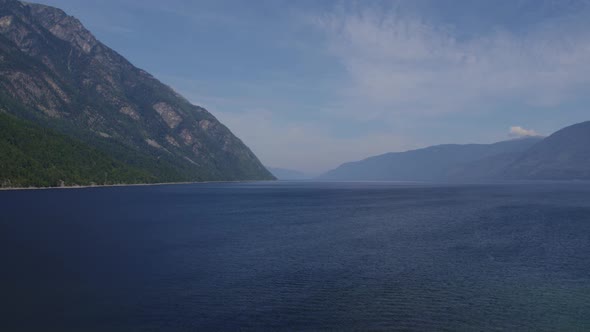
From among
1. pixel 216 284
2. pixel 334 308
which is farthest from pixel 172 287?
pixel 334 308

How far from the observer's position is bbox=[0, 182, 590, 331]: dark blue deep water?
4009cm

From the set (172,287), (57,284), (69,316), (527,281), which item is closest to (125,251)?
(57,284)

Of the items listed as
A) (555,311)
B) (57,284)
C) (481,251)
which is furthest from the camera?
(481,251)

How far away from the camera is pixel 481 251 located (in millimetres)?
76688

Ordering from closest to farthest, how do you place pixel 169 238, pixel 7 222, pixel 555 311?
pixel 555 311
pixel 169 238
pixel 7 222

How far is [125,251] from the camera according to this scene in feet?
243

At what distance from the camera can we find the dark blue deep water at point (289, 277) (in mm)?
40094

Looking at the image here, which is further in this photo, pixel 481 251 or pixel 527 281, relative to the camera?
pixel 481 251

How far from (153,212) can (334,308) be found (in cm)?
11569

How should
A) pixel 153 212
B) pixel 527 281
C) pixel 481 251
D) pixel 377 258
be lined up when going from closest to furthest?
pixel 527 281 < pixel 377 258 < pixel 481 251 < pixel 153 212

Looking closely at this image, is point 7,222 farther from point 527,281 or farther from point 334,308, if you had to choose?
point 527,281

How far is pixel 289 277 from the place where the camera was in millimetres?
56812

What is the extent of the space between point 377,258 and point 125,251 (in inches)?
1868

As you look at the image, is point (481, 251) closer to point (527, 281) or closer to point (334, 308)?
point (527, 281)
